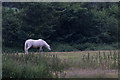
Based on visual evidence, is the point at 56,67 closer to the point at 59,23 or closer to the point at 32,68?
the point at 32,68

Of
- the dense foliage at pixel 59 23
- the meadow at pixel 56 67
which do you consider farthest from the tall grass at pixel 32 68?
the dense foliage at pixel 59 23

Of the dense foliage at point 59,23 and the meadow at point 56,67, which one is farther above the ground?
the dense foliage at point 59,23

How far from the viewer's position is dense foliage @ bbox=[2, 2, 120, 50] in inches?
772

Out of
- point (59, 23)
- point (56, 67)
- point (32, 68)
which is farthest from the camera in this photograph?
point (59, 23)

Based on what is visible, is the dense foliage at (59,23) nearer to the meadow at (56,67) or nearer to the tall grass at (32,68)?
the meadow at (56,67)

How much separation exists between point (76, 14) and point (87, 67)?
13.3 metres

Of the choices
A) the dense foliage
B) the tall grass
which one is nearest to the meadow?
the tall grass

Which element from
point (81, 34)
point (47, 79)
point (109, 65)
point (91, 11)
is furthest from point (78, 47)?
point (47, 79)

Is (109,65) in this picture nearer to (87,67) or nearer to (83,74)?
(87,67)

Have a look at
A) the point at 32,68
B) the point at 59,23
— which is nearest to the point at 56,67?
the point at 32,68

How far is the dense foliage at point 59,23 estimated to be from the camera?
1961cm

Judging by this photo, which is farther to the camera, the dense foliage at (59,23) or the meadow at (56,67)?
the dense foliage at (59,23)

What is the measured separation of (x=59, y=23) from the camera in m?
21.5

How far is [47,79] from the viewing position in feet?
24.8
